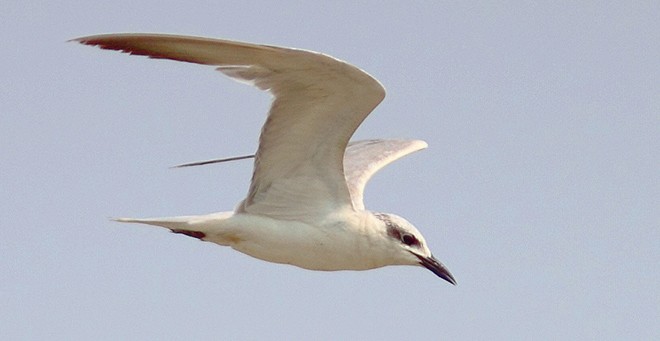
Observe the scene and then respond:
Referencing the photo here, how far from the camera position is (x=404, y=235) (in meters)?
10.6

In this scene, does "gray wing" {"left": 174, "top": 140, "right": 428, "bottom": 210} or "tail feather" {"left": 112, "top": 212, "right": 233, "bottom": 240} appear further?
"gray wing" {"left": 174, "top": 140, "right": 428, "bottom": 210}

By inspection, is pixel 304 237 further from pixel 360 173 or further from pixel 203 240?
pixel 360 173

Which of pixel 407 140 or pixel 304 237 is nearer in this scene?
pixel 304 237

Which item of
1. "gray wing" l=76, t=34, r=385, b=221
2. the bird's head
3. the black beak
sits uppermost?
"gray wing" l=76, t=34, r=385, b=221

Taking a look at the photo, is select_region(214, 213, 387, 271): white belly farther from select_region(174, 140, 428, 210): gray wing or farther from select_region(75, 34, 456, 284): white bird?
select_region(174, 140, 428, 210): gray wing

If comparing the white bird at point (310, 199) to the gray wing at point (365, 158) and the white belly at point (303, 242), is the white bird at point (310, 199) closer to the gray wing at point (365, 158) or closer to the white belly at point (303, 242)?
the white belly at point (303, 242)

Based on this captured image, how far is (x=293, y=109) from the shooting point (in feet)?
32.2

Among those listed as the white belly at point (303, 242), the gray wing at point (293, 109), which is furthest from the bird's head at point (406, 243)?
the gray wing at point (293, 109)

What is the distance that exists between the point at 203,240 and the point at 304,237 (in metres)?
0.84

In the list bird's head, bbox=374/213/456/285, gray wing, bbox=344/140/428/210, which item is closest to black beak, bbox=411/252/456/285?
bird's head, bbox=374/213/456/285

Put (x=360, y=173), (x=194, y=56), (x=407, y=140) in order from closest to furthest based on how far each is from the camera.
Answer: (x=194, y=56)
(x=360, y=173)
(x=407, y=140)

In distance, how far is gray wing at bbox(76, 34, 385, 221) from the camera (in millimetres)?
8656

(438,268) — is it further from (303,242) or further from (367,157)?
(367,157)

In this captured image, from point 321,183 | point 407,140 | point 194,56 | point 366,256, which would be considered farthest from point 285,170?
point 407,140
